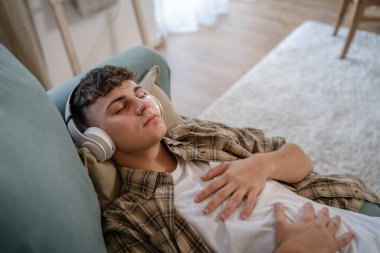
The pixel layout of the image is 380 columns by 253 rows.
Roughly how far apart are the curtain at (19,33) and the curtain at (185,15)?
1377 millimetres

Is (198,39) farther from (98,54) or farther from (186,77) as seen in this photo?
(98,54)

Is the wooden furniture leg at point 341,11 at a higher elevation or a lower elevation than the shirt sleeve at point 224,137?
lower

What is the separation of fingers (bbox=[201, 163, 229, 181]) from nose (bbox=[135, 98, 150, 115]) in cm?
27

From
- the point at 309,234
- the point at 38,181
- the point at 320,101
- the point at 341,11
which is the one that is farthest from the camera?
the point at 341,11

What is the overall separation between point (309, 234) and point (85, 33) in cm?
206

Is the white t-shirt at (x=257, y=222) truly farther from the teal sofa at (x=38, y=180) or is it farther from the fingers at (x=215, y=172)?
the teal sofa at (x=38, y=180)

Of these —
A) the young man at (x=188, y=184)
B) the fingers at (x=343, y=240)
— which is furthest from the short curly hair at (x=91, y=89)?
the fingers at (x=343, y=240)

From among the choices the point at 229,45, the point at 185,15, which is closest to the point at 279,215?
the point at 229,45

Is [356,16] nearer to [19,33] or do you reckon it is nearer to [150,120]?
[150,120]

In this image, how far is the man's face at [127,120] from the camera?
3.02 ft

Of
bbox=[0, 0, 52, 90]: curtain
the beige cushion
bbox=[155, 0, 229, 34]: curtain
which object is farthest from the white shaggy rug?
the beige cushion

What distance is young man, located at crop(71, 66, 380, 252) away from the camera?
2.73 feet

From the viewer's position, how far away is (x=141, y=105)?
0.94m

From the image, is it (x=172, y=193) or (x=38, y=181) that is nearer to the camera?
(x=38, y=181)
